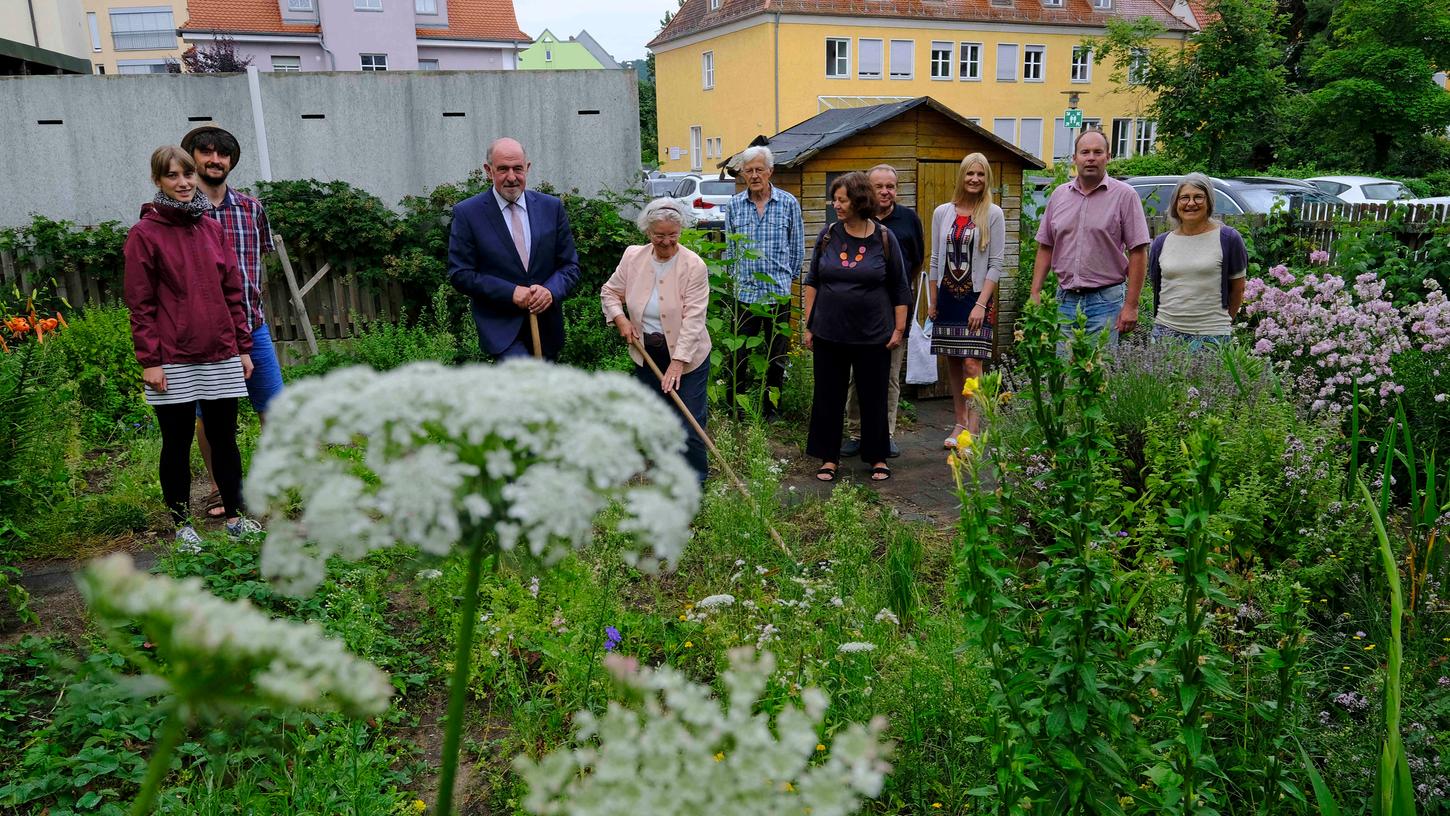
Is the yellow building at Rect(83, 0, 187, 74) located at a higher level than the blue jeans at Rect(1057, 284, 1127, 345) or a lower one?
higher

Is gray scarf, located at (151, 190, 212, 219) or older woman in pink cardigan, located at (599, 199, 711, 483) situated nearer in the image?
gray scarf, located at (151, 190, 212, 219)

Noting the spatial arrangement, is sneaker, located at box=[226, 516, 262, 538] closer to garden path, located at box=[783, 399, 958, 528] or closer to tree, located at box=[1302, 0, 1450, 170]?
garden path, located at box=[783, 399, 958, 528]

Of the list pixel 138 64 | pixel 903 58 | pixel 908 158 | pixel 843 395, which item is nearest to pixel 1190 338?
pixel 843 395

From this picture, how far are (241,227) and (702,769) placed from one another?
544 cm

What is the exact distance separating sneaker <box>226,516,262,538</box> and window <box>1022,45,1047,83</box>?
4216cm

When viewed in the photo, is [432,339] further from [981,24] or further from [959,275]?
[981,24]

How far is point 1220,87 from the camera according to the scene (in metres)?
25.0

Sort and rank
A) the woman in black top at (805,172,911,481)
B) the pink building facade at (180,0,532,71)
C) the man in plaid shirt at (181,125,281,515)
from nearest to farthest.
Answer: the man in plaid shirt at (181,125,281,515) → the woman in black top at (805,172,911,481) → the pink building facade at (180,0,532,71)

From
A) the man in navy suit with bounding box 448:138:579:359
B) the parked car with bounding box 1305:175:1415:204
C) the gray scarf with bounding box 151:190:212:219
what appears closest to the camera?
the gray scarf with bounding box 151:190:212:219

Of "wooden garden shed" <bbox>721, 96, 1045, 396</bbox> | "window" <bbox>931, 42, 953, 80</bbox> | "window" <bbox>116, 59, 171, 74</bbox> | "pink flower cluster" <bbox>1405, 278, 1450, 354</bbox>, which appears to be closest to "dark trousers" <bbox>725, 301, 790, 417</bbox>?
"wooden garden shed" <bbox>721, 96, 1045, 396</bbox>

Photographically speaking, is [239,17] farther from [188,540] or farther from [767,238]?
[188,540]

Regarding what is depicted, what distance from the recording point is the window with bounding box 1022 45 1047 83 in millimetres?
41594

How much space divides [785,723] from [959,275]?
6.27m

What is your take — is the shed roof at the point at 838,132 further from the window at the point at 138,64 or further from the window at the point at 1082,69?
the window at the point at 138,64
